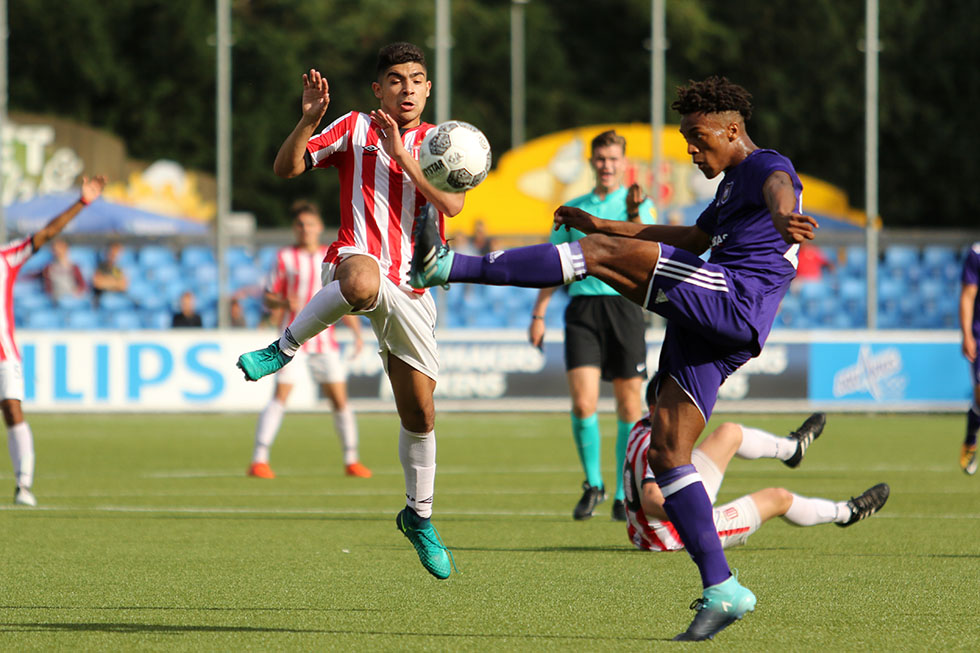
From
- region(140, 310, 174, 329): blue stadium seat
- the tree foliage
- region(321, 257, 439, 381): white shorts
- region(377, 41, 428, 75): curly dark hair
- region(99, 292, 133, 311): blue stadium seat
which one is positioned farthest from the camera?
the tree foliage

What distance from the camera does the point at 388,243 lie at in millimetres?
6895

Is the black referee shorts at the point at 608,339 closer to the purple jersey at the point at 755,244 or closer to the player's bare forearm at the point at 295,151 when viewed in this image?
the player's bare forearm at the point at 295,151

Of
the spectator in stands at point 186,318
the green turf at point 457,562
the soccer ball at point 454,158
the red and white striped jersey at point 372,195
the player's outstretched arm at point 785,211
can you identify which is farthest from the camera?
the spectator in stands at point 186,318

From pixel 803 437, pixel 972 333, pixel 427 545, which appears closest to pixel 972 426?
pixel 972 333

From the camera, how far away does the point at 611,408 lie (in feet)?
67.3

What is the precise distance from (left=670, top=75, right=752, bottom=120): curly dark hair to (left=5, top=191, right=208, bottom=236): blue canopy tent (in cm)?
2476

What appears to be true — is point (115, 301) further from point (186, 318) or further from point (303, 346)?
point (303, 346)

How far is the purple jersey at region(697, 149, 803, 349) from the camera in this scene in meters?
5.85

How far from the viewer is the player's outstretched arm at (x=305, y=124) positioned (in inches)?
262

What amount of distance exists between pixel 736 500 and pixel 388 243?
2.10 meters

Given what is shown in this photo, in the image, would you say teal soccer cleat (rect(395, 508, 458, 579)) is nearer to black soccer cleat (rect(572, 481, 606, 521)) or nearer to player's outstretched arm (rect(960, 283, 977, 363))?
black soccer cleat (rect(572, 481, 606, 521))

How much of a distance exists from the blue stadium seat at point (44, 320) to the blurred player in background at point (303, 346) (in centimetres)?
1329

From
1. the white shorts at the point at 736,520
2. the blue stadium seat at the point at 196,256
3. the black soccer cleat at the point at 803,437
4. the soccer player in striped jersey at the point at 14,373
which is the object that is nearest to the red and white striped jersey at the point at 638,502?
the white shorts at the point at 736,520

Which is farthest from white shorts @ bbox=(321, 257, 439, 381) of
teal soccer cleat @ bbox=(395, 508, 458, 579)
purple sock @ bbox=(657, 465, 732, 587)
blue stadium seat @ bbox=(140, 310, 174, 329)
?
blue stadium seat @ bbox=(140, 310, 174, 329)
